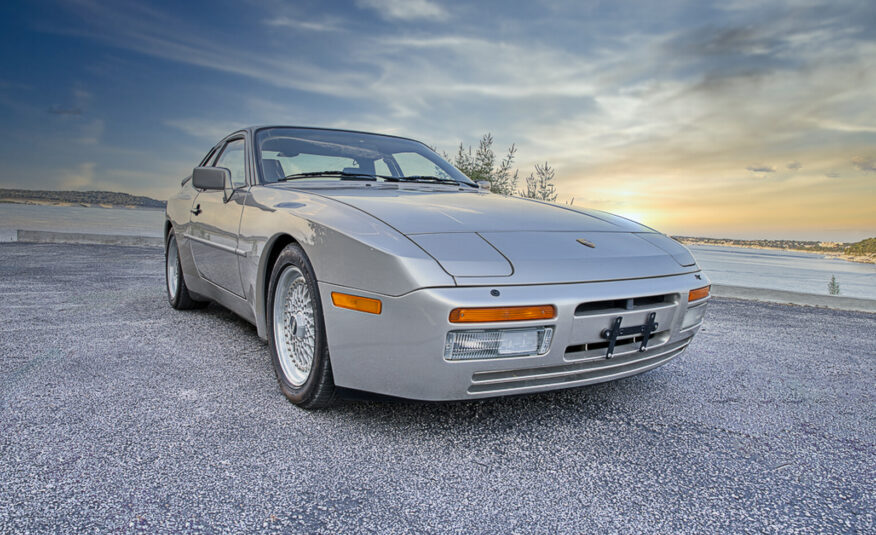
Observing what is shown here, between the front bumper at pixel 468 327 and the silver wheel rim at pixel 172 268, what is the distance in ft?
9.58

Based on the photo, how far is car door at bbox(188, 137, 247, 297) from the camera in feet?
9.87

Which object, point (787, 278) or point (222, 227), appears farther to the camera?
point (787, 278)

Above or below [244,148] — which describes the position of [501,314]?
below

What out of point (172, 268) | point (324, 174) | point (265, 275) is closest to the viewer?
point (265, 275)

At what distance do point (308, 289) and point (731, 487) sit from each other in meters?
1.69

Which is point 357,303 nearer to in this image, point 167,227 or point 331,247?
point 331,247

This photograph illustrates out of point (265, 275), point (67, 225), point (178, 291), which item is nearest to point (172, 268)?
point (178, 291)

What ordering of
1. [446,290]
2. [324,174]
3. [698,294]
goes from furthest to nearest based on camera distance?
[324,174], [698,294], [446,290]

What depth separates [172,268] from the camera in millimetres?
4520

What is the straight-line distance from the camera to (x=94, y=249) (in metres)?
10.2

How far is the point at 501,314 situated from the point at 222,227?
2092mm

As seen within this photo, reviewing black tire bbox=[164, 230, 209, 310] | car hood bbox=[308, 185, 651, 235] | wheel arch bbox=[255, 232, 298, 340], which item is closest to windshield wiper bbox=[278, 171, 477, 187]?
car hood bbox=[308, 185, 651, 235]

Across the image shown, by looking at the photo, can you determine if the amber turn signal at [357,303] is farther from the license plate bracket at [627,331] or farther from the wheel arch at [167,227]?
the wheel arch at [167,227]

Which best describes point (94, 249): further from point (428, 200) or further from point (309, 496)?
point (309, 496)
